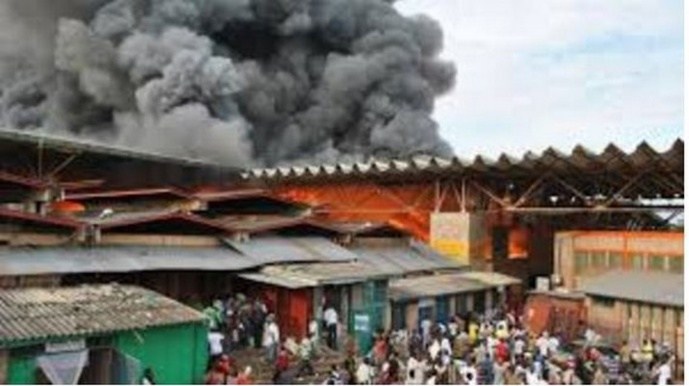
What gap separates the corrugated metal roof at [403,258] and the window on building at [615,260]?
4.93 meters

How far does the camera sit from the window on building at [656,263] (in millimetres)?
26234

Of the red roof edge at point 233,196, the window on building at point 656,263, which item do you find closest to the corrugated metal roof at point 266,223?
the red roof edge at point 233,196

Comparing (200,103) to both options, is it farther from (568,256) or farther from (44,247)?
(44,247)

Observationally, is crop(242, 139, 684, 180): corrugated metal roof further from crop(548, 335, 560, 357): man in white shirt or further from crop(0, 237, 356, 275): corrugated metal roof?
crop(548, 335, 560, 357): man in white shirt

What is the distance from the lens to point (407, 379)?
57.3 feet

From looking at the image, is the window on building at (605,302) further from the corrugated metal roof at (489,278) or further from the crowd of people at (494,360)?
the corrugated metal roof at (489,278)

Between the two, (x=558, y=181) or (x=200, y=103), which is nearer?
(x=558, y=181)

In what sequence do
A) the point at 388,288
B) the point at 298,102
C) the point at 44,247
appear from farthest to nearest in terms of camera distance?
the point at 298,102, the point at 388,288, the point at 44,247

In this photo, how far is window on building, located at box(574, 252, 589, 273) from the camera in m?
28.8

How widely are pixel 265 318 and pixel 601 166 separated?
12713mm

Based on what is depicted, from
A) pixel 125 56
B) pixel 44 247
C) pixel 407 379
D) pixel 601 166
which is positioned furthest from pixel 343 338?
pixel 125 56

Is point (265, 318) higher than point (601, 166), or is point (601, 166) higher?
point (601, 166)

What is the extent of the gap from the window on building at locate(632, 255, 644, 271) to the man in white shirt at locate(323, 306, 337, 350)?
36.6 feet

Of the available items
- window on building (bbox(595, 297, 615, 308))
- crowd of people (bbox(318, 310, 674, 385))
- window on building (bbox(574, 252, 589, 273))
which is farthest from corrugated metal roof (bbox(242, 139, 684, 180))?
crowd of people (bbox(318, 310, 674, 385))
